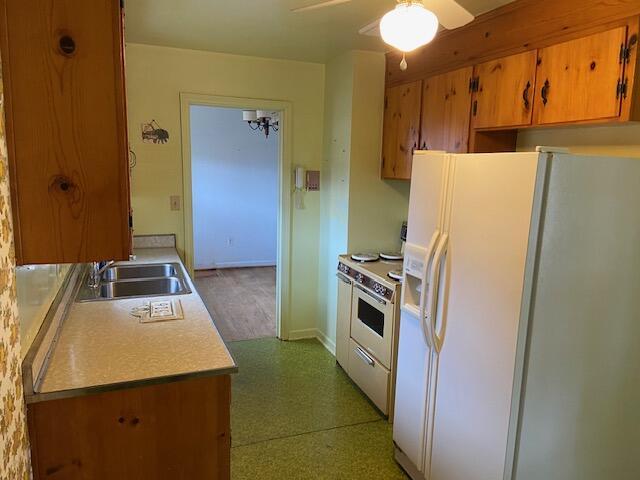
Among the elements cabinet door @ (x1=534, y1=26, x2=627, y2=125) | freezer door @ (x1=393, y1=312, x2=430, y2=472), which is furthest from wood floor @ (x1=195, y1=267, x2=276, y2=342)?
cabinet door @ (x1=534, y1=26, x2=627, y2=125)

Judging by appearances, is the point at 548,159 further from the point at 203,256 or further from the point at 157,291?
the point at 203,256

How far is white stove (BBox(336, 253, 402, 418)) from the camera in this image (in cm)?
273

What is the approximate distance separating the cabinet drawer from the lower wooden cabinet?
1368mm

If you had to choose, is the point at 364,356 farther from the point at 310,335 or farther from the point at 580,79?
the point at 580,79

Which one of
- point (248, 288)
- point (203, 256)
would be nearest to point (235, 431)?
point (248, 288)

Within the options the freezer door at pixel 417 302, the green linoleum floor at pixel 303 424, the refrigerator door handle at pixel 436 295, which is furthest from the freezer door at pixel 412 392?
the green linoleum floor at pixel 303 424

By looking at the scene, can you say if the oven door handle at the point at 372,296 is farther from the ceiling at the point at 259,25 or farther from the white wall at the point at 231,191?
the white wall at the point at 231,191

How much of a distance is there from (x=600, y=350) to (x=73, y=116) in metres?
1.96

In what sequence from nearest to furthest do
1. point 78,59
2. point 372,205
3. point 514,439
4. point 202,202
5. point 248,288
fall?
point 78,59 < point 514,439 < point 372,205 < point 248,288 < point 202,202

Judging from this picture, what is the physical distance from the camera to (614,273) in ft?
5.68

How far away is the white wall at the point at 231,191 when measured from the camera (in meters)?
6.32

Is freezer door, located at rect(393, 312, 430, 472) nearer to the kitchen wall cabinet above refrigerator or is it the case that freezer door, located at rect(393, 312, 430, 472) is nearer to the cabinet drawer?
the cabinet drawer

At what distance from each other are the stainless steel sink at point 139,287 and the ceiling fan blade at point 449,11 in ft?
6.15

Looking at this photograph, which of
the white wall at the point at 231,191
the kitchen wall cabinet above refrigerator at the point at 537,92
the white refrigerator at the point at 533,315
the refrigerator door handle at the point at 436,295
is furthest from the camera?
the white wall at the point at 231,191
